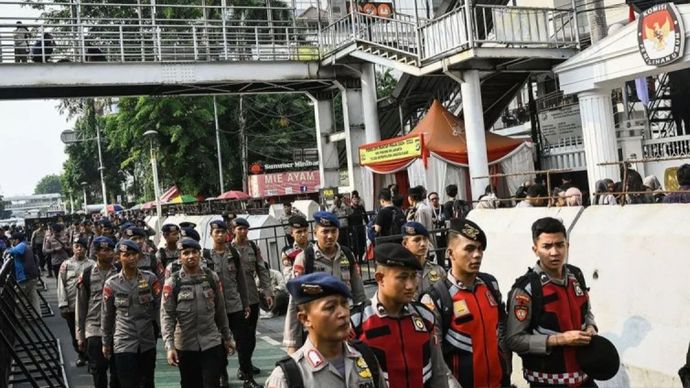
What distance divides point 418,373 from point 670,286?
2.52m

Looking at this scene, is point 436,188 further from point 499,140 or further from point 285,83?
point 285,83

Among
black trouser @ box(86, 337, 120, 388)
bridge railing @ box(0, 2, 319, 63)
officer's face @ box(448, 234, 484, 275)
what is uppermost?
bridge railing @ box(0, 2, 319, 63)

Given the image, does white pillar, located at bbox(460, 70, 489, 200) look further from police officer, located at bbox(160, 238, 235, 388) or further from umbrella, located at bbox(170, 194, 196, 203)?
umbrella, located at bbox(170, 194, 196, 203)

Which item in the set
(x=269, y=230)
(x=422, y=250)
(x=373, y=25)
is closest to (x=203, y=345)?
(x=422, y=250)

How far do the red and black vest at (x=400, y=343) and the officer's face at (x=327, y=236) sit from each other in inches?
87.4

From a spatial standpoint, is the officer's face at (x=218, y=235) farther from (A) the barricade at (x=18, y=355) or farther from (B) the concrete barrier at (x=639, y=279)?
(B) the concrete barrier at (x=639, y=279)

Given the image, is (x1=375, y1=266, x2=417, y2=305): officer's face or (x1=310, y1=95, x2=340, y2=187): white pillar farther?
(x1=310, y1=95, x2=340, y2=187): white pillar

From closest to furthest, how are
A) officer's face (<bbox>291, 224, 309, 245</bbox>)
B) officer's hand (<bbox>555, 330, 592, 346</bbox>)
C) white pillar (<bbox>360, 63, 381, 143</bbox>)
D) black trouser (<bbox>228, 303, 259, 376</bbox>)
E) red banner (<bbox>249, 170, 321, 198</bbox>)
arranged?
officer's hand (<bbox>555, 330, 592, 346</bbox>)
officer's face (<bbox>291, 224, 309, 245</bbox>)
black trouser (<bbox>228, 303, 259, 376</bbox>)
white pillar (<bbox>360, 63, 381, 143</bbox>)
red banner (<bbox>249, 170, 321, 198</bbox>)

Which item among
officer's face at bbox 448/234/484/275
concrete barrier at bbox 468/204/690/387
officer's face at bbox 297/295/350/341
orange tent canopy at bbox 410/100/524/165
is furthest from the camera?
orange tent canopy at bbox 410/100/524/165

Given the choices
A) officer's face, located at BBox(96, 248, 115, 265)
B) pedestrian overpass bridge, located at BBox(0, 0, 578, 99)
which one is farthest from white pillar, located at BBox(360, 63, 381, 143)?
officer's face, located at BBox(96, 248, 115, 265)

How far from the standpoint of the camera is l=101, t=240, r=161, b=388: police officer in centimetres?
603

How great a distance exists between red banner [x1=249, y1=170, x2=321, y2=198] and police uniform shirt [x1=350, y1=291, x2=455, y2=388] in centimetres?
2756

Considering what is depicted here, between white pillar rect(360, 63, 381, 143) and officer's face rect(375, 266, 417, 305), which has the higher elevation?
white pillar rect(360, 63, 381, 143)

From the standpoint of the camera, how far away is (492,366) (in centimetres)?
371
